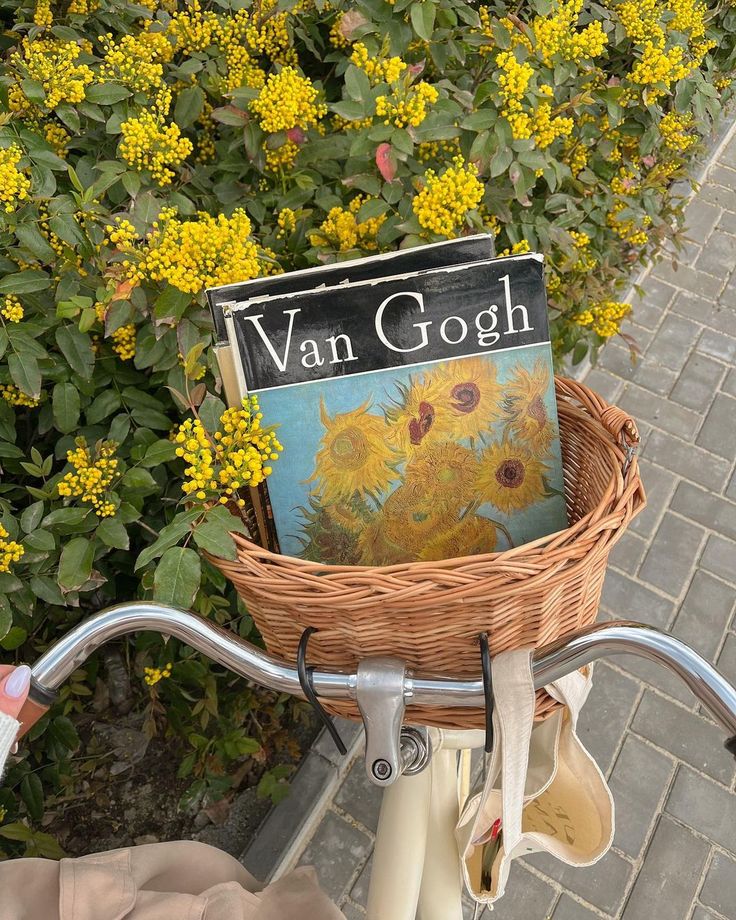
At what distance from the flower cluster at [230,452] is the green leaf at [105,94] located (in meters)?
0.69

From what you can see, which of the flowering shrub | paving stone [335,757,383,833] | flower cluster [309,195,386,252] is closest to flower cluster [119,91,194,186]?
the flowering shrub

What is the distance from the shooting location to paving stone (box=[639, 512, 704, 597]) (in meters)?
2.50

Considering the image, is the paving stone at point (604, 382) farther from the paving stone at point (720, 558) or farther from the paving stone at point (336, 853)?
the paving stone at point (336, 853)

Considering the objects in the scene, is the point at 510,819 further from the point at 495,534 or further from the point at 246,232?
the point at 246,232

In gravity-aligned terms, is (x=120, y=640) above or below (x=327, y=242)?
below

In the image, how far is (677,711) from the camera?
2271mm

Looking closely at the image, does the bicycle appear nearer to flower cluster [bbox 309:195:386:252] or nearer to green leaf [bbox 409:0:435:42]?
flower cluster [bbox 309:195:386:252]

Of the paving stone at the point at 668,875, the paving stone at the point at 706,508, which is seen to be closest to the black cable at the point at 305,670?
the paving stone at the point at 668,875

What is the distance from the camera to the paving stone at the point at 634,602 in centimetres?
242

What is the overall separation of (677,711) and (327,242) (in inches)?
66.9

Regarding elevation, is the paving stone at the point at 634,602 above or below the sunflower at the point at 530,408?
below

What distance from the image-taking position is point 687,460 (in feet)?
9.00

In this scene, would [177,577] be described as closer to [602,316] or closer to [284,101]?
[284,101]

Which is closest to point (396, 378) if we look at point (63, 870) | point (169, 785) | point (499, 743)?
point (499, 743)
